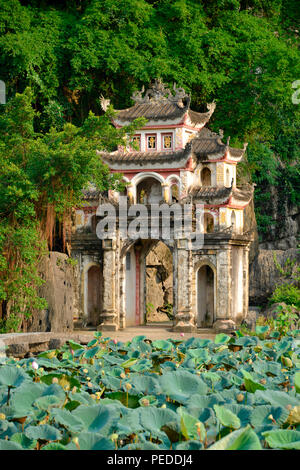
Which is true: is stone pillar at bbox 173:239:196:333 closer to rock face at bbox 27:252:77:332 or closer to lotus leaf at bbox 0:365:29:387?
rock face at bbox 27:252:77:332

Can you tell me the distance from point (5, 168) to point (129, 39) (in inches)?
370

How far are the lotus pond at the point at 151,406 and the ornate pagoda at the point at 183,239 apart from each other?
14348 mm

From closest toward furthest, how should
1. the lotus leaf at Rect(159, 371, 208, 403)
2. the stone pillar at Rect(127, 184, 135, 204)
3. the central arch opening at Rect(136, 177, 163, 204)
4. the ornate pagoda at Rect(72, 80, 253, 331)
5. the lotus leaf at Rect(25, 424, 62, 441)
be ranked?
the lotus leaf at Rect(25, 424, 62, 441)
the lotus leaf at Rect(159, 371, 208, 403)
the ornate pagoda at Rect(72, 80, 253, 331)
the stone pillar at Rect(127, 184, 135, 204)
the central arch opening at Rect(136, 177, 163, 204)

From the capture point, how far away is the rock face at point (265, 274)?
2597 cm

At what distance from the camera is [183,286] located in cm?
2078

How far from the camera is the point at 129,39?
78.1ft

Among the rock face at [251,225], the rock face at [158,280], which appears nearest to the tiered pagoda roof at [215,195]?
the rock face at [251,225]

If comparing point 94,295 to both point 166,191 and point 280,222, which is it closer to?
point 166,191

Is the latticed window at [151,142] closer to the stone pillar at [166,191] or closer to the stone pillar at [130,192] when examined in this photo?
the stone pillar at [166,191]

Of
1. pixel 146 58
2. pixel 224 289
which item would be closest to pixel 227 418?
pixel 224 289

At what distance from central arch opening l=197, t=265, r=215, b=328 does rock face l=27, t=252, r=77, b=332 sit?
5.16m

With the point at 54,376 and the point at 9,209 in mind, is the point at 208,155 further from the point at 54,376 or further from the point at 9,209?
the point at 54,376

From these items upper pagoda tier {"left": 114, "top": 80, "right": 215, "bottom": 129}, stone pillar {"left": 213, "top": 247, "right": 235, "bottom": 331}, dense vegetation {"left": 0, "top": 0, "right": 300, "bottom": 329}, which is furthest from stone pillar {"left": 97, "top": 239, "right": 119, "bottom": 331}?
dense vegetation {"left": 0, "top": 0, "right": 300, "bottom": 329}

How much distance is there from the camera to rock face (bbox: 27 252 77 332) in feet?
57.6
